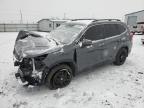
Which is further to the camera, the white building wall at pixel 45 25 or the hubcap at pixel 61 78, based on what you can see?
the white building wall at pixel 45 25

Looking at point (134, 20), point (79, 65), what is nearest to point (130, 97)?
point (79, 65)

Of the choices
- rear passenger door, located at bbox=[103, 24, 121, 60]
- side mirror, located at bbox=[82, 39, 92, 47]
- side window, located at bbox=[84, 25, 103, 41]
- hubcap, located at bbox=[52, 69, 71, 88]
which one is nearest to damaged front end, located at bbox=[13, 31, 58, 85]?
hubcap, located at bbox=[52, 69, 71, 88]

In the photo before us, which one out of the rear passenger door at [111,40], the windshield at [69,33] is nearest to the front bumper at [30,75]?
the windshield at [69,33]

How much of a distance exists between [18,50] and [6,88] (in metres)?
1.12

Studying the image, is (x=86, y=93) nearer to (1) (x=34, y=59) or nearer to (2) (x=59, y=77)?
(2) (x=59, y=77)

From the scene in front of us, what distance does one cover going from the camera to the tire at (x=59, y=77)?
3904mm

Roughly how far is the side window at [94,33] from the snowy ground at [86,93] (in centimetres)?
131

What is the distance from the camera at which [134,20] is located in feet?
83.7

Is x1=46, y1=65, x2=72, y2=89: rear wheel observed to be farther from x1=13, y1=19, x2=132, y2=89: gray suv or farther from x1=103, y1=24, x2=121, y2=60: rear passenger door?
x1=103, y1=24, x2=121, y2=60: rear passenger door

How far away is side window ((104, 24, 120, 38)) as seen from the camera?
16.9ft

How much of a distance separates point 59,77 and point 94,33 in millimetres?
1764

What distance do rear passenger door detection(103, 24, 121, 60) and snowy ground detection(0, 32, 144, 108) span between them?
0.68 metres

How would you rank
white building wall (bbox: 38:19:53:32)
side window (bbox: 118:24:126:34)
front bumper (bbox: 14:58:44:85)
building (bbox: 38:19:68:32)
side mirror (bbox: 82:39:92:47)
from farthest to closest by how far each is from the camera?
white building wall (bbox: 38:19:53:32) → building (bbox: 38:19:68:32) → side window (bbox: 118:24:126:34) → side mirror (bbox: 82:39:92:47) → front bumper (bbox: 14:58:44:85)

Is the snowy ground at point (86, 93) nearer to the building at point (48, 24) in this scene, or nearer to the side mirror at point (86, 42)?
the side mirror at point (86, 42)
